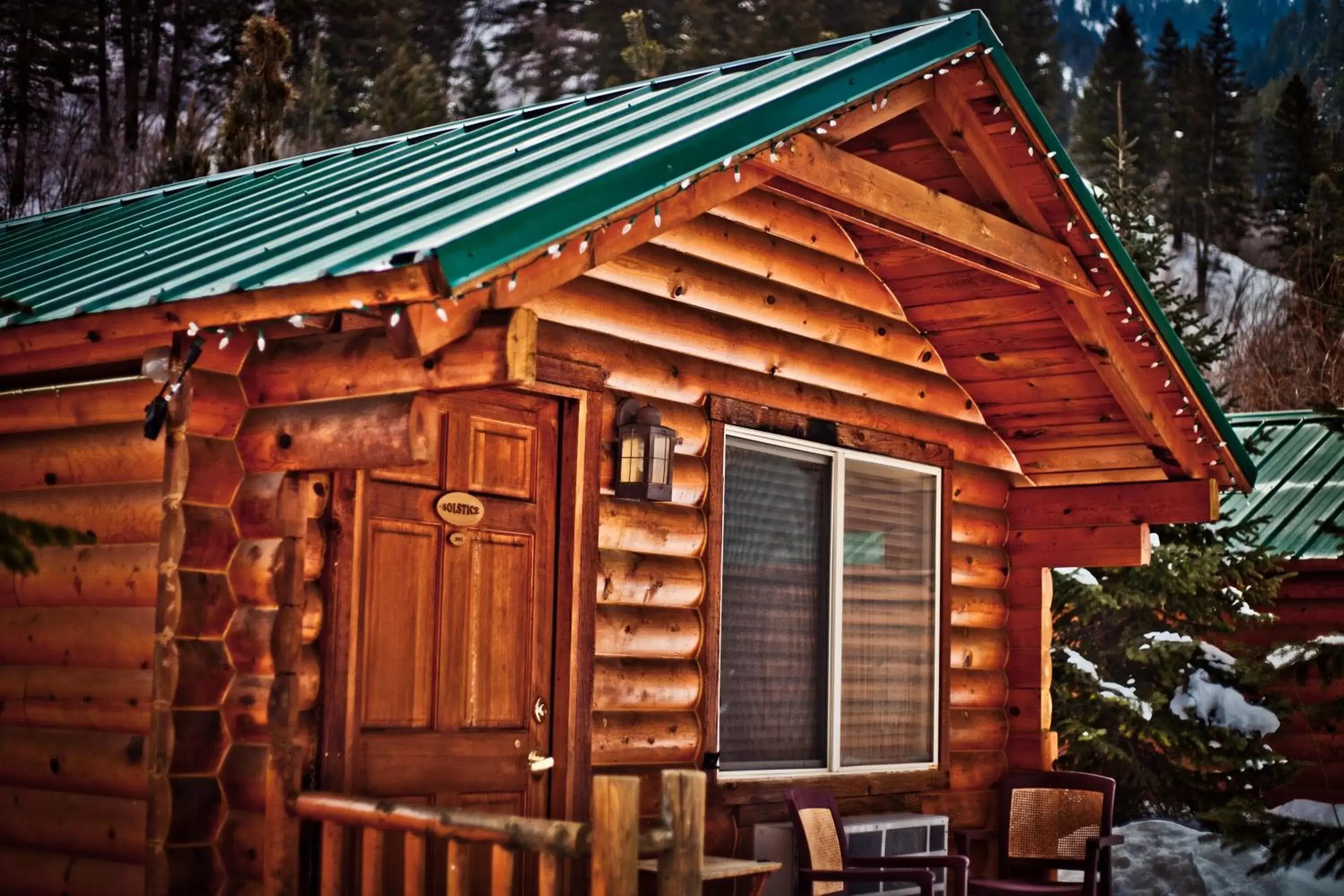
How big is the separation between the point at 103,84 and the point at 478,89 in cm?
967

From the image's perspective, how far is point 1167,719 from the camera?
11.4 meters

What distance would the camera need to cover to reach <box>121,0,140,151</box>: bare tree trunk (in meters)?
28.9

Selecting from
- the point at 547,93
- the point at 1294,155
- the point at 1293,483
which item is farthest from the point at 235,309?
the point at 1294,155

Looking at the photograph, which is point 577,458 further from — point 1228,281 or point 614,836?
point 1228,281

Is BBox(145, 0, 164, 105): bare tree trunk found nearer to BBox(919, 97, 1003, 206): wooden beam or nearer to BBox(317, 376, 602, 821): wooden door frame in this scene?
BBox(919, 97, 1003, 206): wooden beam

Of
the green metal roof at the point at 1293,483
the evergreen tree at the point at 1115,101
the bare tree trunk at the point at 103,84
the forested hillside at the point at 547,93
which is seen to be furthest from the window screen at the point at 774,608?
the evergreen tree at the point at 1115,101

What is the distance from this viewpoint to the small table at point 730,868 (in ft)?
18.7

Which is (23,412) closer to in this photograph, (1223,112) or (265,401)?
(265,401)

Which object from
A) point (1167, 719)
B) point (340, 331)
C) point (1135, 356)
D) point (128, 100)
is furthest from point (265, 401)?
point (128, 100)

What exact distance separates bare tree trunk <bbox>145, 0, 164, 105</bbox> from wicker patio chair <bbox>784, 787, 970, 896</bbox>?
2672 centimetres

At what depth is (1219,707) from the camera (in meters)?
11.4

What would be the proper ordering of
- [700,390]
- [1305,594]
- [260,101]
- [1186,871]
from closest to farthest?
1. [700,390]
2. [1186,871]
3. [1305,594]
4. [260,101]

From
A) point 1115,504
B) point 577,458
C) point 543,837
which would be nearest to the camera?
point 543,837

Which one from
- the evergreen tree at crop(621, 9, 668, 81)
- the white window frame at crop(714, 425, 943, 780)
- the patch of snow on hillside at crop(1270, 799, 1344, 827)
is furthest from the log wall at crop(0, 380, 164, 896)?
the evergreen tree at crop(621, 9, 668, 81)
